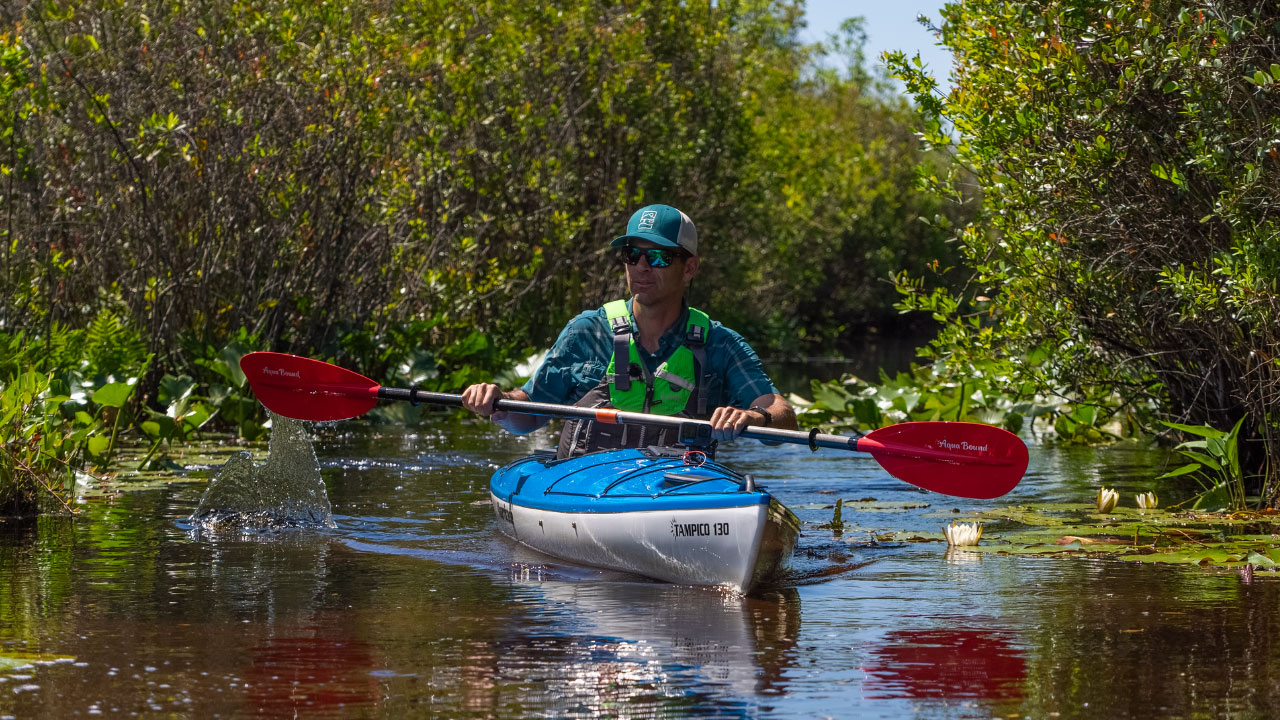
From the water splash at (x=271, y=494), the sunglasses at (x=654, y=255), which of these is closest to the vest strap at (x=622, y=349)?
the sunglasses at (x=654, y=255)

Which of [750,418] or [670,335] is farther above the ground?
[670,335]

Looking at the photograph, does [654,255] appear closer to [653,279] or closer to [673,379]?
[653,279]

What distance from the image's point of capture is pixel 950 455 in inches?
245

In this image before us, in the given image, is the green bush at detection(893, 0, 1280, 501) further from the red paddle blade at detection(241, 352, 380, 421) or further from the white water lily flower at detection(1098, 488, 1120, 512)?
the red paddle blade at detection(241, 352, 380, 421)

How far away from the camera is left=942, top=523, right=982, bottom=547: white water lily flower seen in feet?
21.2

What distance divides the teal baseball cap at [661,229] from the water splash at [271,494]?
85.1 inches

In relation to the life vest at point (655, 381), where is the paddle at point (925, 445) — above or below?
below

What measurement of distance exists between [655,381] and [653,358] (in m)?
0.10

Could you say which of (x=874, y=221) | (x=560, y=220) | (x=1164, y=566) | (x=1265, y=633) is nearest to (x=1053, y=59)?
(x=1164, y=566)

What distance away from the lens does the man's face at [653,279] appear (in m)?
6.19

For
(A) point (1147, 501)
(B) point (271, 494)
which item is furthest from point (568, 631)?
(A) point (1147, 501)

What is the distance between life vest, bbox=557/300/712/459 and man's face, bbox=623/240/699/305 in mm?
123

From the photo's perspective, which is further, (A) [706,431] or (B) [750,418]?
(A) [706,431]

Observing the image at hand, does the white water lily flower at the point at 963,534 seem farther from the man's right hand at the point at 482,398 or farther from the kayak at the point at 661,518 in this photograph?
the man's right hand at the point at 482,398
